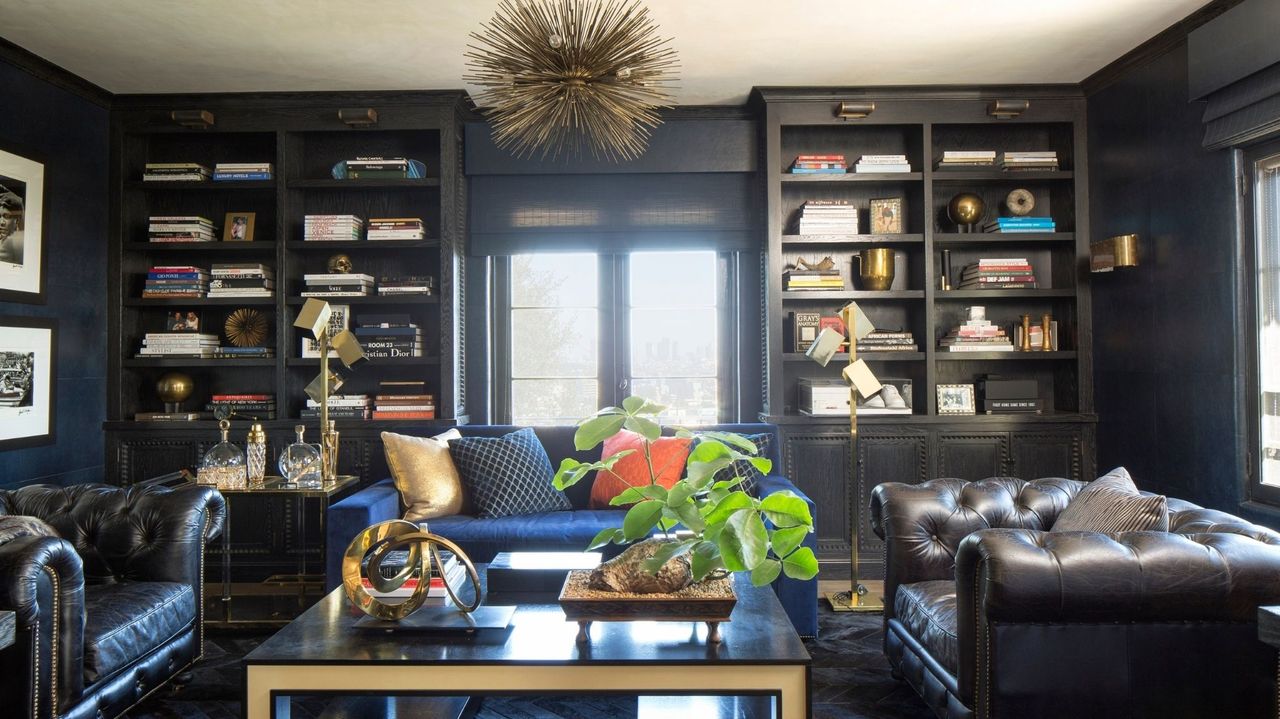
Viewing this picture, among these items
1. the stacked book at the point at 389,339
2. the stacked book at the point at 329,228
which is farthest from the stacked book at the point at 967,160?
the stacked book at the point at 329,228

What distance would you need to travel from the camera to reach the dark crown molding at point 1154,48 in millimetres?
3557

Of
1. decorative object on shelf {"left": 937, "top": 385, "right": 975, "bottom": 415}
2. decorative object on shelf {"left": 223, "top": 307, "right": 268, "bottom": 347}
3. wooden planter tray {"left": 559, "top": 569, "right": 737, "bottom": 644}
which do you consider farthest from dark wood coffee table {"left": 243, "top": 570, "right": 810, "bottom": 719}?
decorative object on shelf {"left": 223, "top": 307, "right": 268, "bottom": 347}

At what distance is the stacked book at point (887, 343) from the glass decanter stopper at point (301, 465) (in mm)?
3120

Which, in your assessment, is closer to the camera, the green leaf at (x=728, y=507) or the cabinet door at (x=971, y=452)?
the green leaf at (x=728, y=507)

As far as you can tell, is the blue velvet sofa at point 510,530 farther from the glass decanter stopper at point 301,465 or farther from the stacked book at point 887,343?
the stacked book at point 887,343

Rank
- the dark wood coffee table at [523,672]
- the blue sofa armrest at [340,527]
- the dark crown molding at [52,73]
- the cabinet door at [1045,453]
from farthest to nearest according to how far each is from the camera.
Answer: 1. the cabinet door at [1045,453]
2. the dark crown molding at [52,73]
3. the blue sofa armrest at [340,527]
4. the dark wood coffee table at [523,672]

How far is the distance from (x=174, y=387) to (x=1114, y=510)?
16.1 feet

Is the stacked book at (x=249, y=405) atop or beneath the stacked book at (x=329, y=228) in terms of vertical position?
beneath

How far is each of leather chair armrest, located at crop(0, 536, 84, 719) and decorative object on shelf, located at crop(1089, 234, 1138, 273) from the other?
4787 millimetres

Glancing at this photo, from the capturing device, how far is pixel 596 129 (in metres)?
3.03

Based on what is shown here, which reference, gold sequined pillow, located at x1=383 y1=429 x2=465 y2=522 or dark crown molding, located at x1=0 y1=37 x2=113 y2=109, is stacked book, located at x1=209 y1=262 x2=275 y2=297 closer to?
dark crown molding, located at x1=0 y1=37 x2=113 y2=109

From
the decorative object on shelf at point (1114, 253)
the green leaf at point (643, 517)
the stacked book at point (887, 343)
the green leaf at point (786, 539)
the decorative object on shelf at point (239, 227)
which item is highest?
the decorative object on shelf at point (239, 227)

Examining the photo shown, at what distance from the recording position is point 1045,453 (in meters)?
4.64

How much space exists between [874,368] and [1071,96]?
78.2 inches
